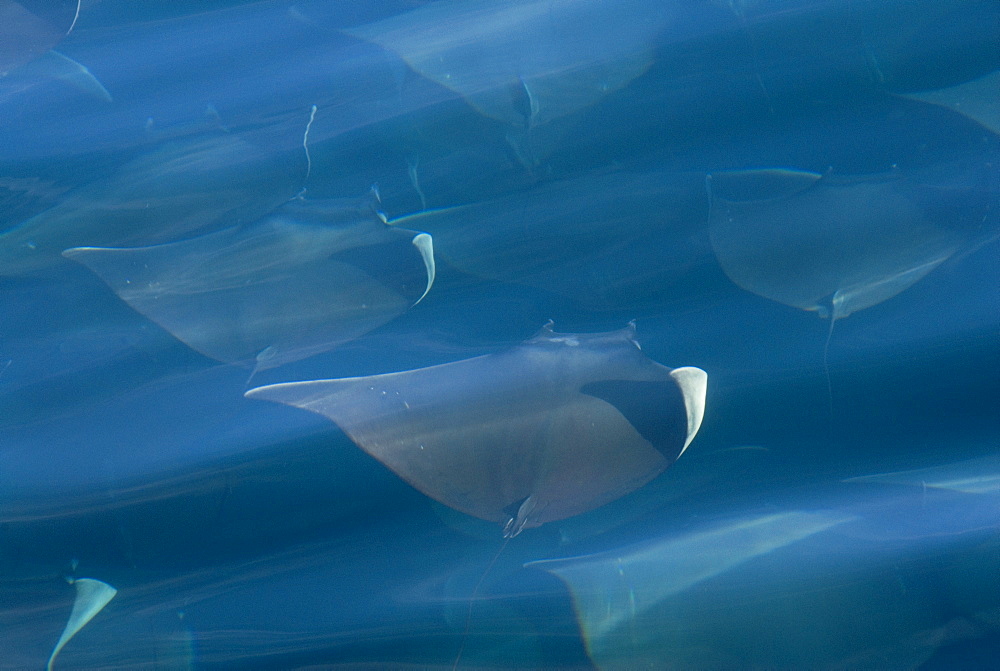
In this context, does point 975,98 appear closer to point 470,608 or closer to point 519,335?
point 519,335

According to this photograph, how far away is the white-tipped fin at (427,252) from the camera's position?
1.09 m

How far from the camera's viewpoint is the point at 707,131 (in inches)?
43.4

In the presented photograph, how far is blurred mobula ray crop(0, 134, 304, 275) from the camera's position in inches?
46.1

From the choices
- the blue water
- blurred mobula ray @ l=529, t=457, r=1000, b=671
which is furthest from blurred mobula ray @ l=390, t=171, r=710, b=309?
blurred mobula ray @ l=529, t=457, r=1000, b=671

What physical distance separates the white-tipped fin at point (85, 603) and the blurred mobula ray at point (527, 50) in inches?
39.5

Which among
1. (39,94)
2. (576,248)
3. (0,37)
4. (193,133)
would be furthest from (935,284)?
(0,37)

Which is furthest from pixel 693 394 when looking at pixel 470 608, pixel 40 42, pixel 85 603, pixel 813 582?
pixel 40 42

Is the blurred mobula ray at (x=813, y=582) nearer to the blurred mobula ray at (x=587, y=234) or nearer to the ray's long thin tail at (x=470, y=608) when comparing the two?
the ray's long thin tail at (x=470, y=608)

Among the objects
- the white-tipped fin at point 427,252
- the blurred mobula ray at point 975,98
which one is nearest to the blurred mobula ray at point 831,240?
the blurred mobula ray at point 975,98

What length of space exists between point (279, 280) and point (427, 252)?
272mm

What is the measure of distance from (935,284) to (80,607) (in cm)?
145

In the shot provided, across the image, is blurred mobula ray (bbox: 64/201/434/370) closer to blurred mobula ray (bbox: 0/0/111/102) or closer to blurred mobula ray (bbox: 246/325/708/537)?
blurred mobula ray (bbox: 246/325/708/537)

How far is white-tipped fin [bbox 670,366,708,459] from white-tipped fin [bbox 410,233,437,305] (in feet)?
1.45

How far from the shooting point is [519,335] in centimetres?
104
